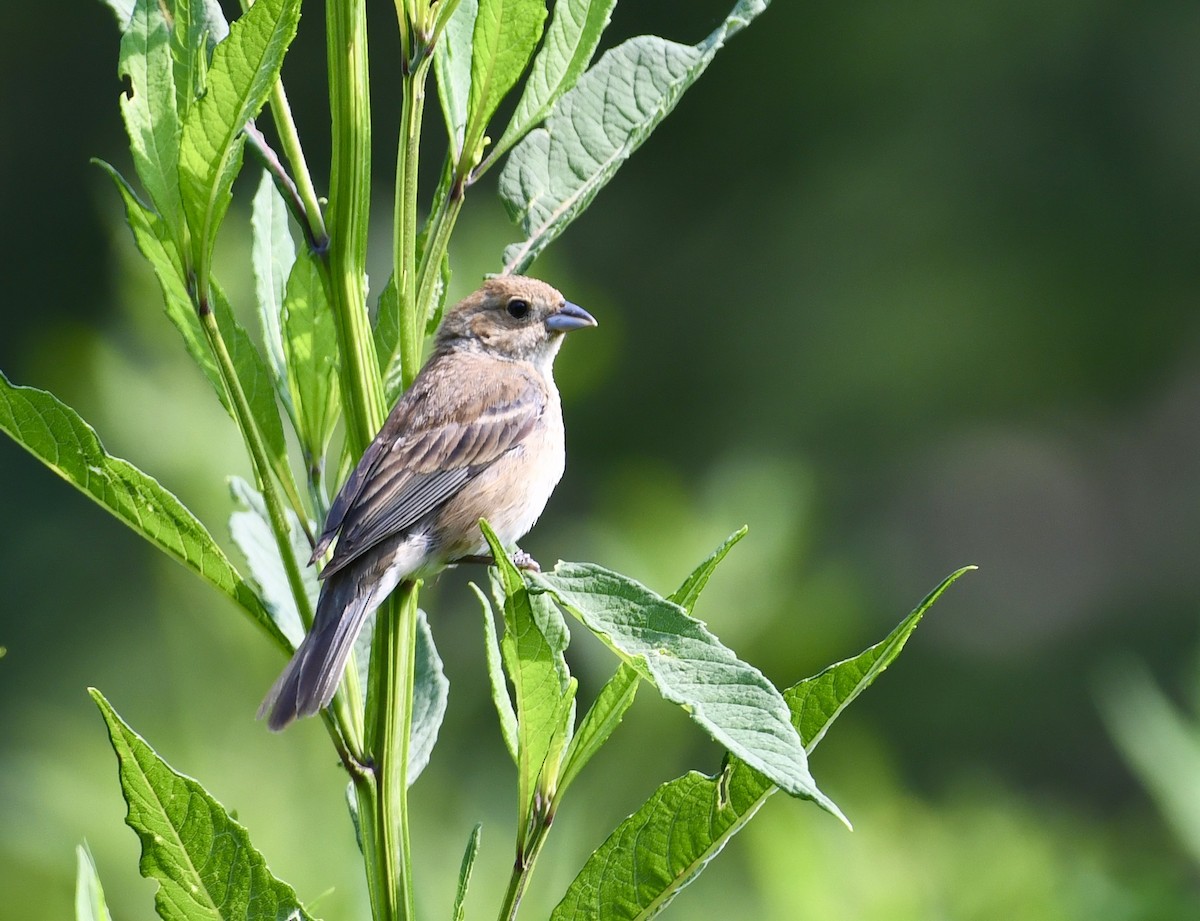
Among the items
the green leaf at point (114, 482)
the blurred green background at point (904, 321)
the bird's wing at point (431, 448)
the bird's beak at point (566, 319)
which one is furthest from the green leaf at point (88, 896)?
the blurred green background at point (904, 321)

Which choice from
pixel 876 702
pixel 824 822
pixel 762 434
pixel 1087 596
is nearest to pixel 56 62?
pixel 762 434

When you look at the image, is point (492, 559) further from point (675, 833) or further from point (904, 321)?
point (904, 321)

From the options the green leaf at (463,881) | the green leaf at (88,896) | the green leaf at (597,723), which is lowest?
the green leaf at (463,881)

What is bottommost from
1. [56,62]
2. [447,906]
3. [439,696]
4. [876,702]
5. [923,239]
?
[876,702]

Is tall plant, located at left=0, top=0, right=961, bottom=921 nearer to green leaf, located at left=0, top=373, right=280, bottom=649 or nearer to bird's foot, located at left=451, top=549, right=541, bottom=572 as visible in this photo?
green leaf, located at left=0, top=373, right=280, bottom=649

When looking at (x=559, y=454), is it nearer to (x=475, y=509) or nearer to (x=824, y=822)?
(x=475, y=509)

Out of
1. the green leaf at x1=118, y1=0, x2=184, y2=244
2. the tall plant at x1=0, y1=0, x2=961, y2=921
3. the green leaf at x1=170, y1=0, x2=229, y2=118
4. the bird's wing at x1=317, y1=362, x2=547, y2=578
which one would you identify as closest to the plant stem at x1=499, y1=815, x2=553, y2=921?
the tall plant at x1=0, y1=0, x2=961, y2=921

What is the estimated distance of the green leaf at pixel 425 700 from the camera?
174 centimetres

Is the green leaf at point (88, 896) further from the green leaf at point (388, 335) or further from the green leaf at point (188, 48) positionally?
the green leaf at point (188, 48)

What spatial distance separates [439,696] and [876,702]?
7.11 metres

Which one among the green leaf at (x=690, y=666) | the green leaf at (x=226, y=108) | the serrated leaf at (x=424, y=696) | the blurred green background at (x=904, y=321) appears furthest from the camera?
the blurred green background at (x=904, y=321)

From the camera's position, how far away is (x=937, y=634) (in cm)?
959

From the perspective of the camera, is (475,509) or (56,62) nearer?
(475,509)

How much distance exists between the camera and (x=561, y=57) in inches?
71.2
